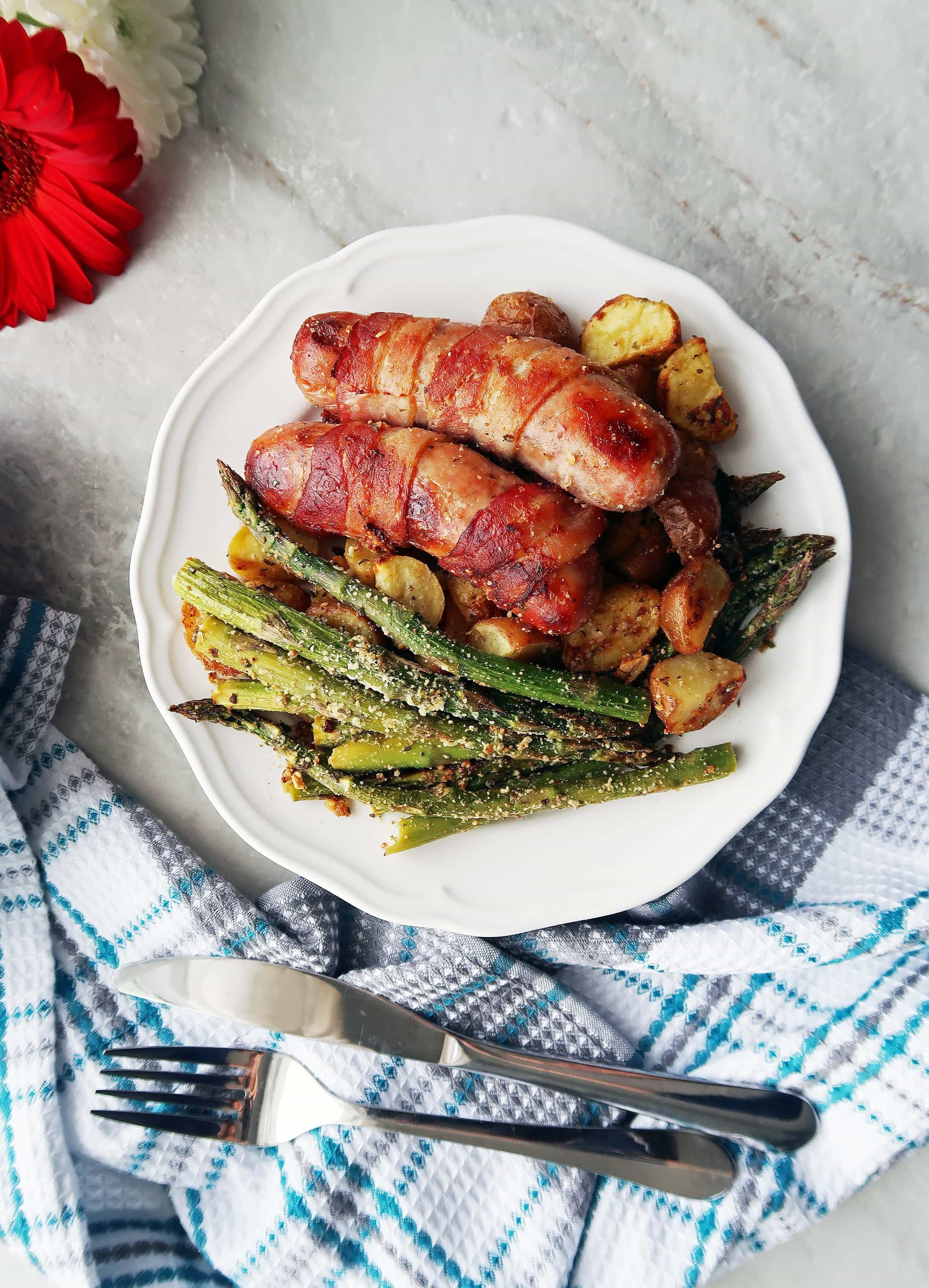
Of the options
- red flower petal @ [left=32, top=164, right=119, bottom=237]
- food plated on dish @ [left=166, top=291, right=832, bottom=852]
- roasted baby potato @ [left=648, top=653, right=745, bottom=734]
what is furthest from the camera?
red flower petal @ [left=32, top=164, right=119, bottom=237]

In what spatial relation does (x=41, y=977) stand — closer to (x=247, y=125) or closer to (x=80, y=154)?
(x=80, y=154)

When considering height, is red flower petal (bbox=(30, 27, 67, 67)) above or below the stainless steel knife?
above

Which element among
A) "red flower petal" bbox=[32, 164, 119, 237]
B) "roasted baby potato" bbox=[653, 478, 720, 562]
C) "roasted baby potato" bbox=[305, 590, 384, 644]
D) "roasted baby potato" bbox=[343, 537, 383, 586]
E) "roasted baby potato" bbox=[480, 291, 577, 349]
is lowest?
"roasted baby potato" bbox=[305, 590, 384, 644]

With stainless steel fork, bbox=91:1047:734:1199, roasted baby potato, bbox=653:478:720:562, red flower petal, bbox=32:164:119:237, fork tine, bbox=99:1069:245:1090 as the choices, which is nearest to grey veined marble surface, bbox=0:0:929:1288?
red flower petal, bbox=32:164:119:237

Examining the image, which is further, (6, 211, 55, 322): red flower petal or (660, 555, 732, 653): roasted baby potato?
(6, 211, 55, 322): red flower petal

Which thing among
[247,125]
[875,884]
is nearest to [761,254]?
[247,125]

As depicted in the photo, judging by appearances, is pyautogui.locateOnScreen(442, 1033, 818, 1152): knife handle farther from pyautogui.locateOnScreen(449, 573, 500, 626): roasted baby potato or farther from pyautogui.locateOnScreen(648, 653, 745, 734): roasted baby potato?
pyautogui.locateOnScreen(449, 573, 500, 626): roasted baby potato

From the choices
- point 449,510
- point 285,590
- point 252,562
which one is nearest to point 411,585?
point 449,510
